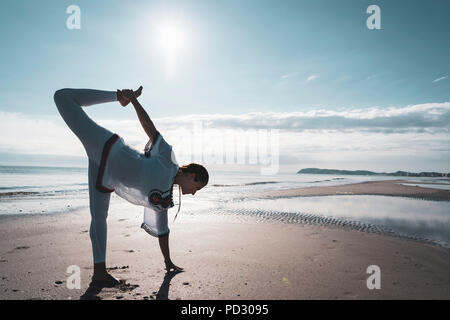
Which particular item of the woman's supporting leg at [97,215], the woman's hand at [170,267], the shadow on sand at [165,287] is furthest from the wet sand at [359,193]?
the woman's supporting leg at [97,215]

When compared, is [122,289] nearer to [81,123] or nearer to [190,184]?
[190,184]

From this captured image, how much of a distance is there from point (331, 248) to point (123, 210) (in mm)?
7661

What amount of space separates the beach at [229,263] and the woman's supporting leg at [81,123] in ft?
5.71

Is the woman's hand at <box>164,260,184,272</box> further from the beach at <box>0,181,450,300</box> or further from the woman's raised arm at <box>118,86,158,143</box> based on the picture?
the woman's raised arm at <box>118,86,158,143</box>

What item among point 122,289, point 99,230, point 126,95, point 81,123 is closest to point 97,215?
point 99,230

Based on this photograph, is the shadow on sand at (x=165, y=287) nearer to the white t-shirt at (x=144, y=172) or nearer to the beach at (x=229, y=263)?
the beach at (x=229, y=263)

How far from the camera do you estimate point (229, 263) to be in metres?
4.43

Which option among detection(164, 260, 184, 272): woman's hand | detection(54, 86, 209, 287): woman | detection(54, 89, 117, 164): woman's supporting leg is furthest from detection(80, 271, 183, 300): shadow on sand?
detection(54, 89, 117, 164): woman's supporting leg

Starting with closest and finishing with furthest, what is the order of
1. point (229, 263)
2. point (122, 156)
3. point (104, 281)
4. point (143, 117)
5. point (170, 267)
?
point (122, 156) < point (143, 117) < point (104, 281) < point (170, 267) < point (229, 263)

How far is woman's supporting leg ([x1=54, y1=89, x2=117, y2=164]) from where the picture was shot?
2.88m

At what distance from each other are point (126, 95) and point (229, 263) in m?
3.02

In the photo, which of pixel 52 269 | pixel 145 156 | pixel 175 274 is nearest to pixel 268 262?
pixel 175 274

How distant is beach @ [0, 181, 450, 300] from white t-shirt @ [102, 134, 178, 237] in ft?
4.02

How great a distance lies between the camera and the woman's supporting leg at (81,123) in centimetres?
288
